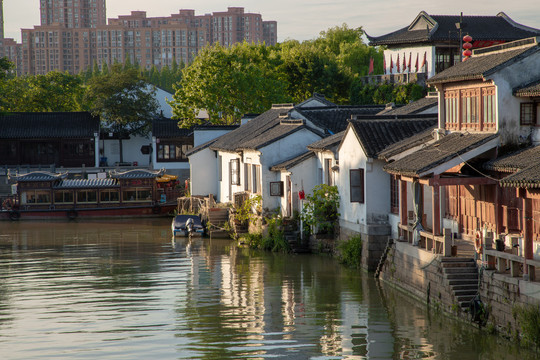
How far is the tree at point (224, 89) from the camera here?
6569 centimetres

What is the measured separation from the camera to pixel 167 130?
72.6m

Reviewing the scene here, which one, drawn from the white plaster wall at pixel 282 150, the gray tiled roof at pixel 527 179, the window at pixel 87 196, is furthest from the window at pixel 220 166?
the gray tiled roof at pixel 527 179

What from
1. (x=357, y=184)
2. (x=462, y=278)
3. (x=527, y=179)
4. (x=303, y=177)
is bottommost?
(x=462, y=278)

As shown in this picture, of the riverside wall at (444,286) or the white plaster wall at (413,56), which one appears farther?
the white plaster wall at (413,56)

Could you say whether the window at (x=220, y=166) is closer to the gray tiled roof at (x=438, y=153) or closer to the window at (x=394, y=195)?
the window at (x=394, y=195)

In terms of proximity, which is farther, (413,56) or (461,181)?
(413,56)

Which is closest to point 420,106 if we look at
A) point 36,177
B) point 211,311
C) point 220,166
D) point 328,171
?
point 328,171

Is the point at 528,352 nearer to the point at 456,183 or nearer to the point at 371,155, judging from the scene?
the point at 456,183

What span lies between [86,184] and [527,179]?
41947mm

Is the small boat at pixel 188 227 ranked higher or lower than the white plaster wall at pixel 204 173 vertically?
lower

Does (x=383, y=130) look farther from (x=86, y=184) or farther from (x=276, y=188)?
(x=86, y=184)

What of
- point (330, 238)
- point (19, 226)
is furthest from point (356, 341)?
point (19, 226)

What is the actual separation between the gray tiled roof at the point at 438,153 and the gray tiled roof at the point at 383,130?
2.84 m

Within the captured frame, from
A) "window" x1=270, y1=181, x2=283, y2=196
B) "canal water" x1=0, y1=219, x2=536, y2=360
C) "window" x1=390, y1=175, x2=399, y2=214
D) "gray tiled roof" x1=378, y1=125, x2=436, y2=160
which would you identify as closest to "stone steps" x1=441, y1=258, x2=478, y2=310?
"canal water" x1=0, y1=219, x2=536, y2=360
